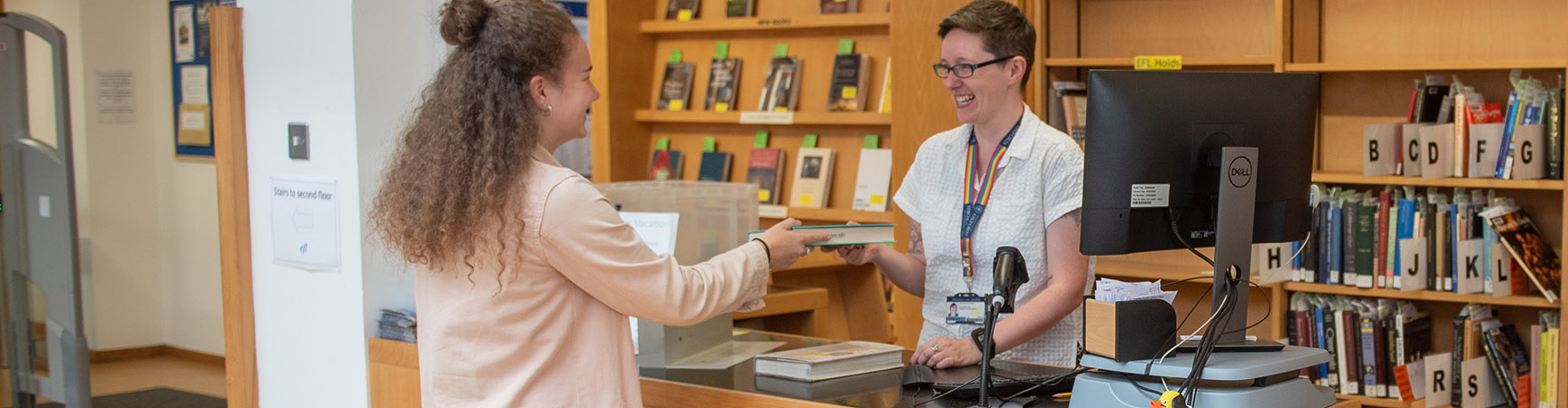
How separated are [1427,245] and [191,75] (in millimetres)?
4989

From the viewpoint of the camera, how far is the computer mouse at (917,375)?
2139 mm

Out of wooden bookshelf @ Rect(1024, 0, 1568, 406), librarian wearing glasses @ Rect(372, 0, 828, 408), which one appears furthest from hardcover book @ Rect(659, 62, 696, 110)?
librarian wearing glasses @ Rect(372, 0, 828, 408)

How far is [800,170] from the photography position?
16.5 ft

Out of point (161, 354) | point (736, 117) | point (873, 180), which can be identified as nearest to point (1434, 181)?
point (873, 180)

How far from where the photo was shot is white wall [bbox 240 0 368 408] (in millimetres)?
2855

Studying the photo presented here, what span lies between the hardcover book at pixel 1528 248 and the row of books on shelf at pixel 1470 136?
12 centimetres

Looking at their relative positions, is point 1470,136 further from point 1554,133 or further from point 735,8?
point 735,8

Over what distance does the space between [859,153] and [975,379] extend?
2.90m

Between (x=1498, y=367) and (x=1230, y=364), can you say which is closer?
(x=1230, y=364)

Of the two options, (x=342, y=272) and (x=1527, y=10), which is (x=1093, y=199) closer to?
(x=342, y=272)

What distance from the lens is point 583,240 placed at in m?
→ 1.80

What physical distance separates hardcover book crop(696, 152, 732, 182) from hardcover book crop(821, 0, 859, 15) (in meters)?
0.73

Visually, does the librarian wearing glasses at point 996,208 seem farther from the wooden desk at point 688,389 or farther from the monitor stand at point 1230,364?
the monitor stand at point 1230,364

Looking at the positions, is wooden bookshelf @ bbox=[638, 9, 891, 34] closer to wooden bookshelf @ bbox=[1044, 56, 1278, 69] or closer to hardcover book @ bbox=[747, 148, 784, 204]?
hardcover book @ bbox=[747, 148, 784, 204]
